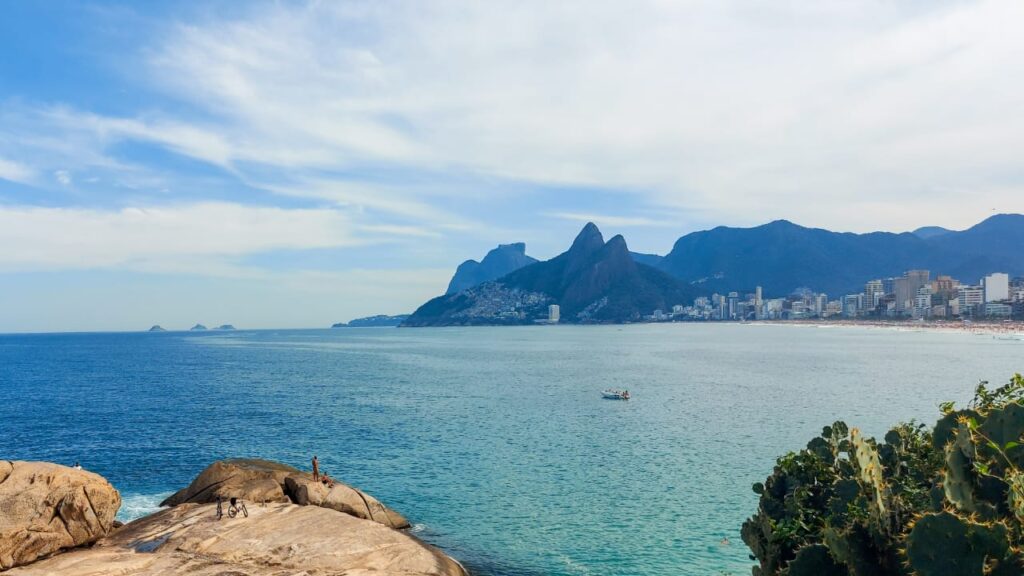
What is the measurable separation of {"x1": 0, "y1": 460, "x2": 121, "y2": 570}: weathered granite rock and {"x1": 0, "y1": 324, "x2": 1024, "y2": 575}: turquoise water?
866 cm

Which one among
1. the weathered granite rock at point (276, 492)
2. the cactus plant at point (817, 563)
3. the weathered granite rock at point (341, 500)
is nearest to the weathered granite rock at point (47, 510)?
the weathered granite rock at point (276, 492)

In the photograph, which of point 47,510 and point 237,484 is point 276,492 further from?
point 47,510

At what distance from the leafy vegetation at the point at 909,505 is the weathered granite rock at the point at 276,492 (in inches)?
819

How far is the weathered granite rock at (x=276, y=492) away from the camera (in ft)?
101

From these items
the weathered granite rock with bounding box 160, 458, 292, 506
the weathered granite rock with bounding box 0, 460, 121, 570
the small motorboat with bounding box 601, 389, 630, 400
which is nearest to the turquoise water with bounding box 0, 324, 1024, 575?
the small motorboat with bounding box 601, 389, 630, 400

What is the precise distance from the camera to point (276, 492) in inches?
1215

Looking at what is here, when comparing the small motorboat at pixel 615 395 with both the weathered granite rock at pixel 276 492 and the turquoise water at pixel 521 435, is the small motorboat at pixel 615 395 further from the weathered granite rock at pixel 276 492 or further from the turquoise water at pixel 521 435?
the weathered granite rock at pixel 276 492

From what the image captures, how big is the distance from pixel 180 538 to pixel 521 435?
117 ft

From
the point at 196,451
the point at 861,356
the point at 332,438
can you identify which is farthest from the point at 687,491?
the point at 861,356

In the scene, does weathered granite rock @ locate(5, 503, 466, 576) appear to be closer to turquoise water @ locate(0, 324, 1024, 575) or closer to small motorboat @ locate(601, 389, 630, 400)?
turquoise water @ locate(0, 324, 1024, 575)

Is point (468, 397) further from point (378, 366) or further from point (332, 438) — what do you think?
point (378, 366)

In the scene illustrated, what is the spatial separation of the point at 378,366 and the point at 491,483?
103m

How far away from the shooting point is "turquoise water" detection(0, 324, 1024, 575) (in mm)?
32188

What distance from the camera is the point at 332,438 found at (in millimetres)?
57312
